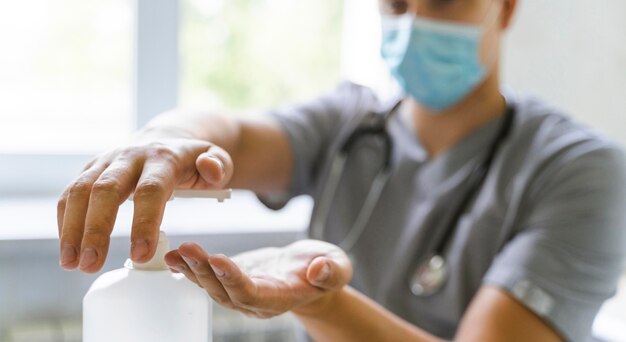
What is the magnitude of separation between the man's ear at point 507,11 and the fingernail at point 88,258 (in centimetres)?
90

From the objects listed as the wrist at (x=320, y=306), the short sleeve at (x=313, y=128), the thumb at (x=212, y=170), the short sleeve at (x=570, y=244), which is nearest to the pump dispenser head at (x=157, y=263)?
the thumb at (x=212, y=170)

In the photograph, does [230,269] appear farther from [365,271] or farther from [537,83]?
[537,83]

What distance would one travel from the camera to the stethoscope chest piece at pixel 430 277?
1.15 meters

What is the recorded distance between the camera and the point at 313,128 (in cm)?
135

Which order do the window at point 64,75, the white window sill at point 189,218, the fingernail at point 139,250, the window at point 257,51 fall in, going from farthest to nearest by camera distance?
1. the window at point 257,51
2. the window at point 64,75
3. the white window sill at point 189,218
4. the fingernail at point 139,250

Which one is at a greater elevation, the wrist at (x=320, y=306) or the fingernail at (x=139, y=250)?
the fingernail at (x=139, y=250)

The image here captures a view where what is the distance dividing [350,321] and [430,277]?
278 mm

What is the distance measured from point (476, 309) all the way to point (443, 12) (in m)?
0.51

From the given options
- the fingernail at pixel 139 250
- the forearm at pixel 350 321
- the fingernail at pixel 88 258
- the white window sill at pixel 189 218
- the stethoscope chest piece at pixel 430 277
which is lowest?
the white window sill at pixel 189 218

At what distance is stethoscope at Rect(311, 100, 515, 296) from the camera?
1.16 m

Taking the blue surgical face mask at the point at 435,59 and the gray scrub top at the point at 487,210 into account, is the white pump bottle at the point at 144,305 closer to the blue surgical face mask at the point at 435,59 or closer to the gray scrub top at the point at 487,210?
the gray scrub top at the point at 487,210

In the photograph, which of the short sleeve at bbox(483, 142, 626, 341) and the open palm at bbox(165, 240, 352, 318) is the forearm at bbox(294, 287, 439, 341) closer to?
the open palm at bbox(165, 240, 352, 318)

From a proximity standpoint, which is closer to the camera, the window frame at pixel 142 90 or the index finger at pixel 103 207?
the index finger at pixel 103 207

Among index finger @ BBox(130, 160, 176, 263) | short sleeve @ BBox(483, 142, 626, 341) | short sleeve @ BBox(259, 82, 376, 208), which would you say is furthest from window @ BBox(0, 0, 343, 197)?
index finger @ BBox(130, 160, 176, 263)
